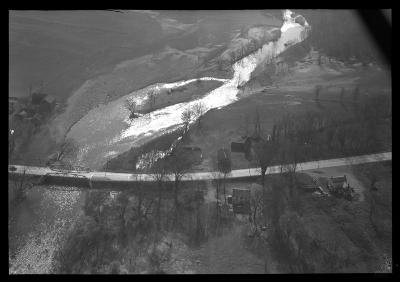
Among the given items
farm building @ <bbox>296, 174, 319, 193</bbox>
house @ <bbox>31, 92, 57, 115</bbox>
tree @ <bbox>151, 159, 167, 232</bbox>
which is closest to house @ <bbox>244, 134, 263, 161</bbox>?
farm building @ <bbox>296, 174, 319, 193</bbox>

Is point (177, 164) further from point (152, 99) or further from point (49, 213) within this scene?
point (152, 99)

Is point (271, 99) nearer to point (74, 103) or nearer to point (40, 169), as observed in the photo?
point (74, 103)

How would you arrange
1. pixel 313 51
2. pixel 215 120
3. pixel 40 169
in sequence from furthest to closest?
1. pixel 313 51
2. pixel 215 120
3. pixel 40 169

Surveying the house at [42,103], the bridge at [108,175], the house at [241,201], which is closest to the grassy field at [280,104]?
the bridge at [108,175]

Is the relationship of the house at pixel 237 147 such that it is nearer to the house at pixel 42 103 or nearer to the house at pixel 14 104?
the house at pixel 42 103

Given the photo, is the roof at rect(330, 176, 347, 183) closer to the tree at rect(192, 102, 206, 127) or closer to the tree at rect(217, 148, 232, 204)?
the tree at rect(217, 148, 232, 204)

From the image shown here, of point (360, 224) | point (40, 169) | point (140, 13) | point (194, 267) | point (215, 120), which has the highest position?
point (140, 13)
